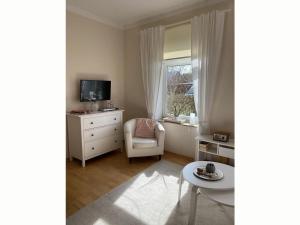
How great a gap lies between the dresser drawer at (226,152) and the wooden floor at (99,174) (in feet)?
2.29

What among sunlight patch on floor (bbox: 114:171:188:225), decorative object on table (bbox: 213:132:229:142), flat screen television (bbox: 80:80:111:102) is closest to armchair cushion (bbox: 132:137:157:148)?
sunlight patch on floor (bbox: 114:171:188:225)

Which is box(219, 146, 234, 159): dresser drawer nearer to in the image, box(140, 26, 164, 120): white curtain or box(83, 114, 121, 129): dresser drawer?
box(140, 26, 164, 120): white curtain

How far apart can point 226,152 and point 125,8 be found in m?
2.92

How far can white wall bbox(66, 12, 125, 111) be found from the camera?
10.4 feet

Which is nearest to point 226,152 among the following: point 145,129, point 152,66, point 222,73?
point 222,73

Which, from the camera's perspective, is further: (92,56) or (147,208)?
(92,56)

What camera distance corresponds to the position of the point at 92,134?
3.08 metres

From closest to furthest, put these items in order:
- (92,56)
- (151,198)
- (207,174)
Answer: (207,174)
(151,198)
(92,56)

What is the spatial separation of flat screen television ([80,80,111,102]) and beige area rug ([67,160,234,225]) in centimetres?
170

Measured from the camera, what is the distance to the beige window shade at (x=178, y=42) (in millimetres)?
3209

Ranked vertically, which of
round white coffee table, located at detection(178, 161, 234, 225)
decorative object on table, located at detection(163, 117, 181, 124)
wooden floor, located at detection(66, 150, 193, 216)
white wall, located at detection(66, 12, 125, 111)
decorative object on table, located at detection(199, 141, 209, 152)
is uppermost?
white wall, located at detection(66, 12, 125, 111)

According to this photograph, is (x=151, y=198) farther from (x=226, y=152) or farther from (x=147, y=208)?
(x=226, y=152)

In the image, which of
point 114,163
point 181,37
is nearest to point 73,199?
point 114,163
